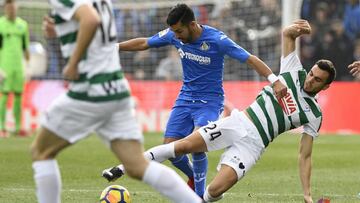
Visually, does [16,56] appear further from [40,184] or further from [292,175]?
[40,184]

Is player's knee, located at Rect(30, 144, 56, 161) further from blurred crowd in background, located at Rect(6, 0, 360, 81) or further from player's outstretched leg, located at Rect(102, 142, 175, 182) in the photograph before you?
blurred crowd in background, located at Rect(6, 0, 360, 81)

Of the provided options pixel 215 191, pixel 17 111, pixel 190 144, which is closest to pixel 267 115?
pixel 190 144

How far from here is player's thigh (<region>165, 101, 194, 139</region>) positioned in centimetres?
1096

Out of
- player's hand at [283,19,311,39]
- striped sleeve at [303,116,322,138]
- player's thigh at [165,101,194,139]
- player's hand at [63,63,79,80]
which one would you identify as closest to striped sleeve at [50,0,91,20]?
player's hand at [63,63,79,80]

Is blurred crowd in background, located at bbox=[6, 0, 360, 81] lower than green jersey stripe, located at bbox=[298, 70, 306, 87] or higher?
lower

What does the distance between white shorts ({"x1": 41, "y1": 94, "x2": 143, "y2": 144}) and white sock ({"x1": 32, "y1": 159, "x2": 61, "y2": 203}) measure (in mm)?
265

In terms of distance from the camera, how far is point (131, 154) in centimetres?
761

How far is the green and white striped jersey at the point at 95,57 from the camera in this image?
7.45 meters

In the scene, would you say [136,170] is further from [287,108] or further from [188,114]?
[188,114]

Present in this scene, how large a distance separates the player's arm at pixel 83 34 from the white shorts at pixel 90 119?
31 centimetres

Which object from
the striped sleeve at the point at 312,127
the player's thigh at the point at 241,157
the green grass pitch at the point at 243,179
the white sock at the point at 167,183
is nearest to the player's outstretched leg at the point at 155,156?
the player's thigh at the point at 241,157

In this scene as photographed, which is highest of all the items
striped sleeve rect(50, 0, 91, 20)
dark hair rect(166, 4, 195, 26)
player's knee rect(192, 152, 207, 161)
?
striped sleeve rect(50, 0, 91, 20)

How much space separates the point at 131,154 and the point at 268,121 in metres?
2.41

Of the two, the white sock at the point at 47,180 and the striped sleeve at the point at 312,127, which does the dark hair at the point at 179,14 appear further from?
the white sock at the point at 47,180
